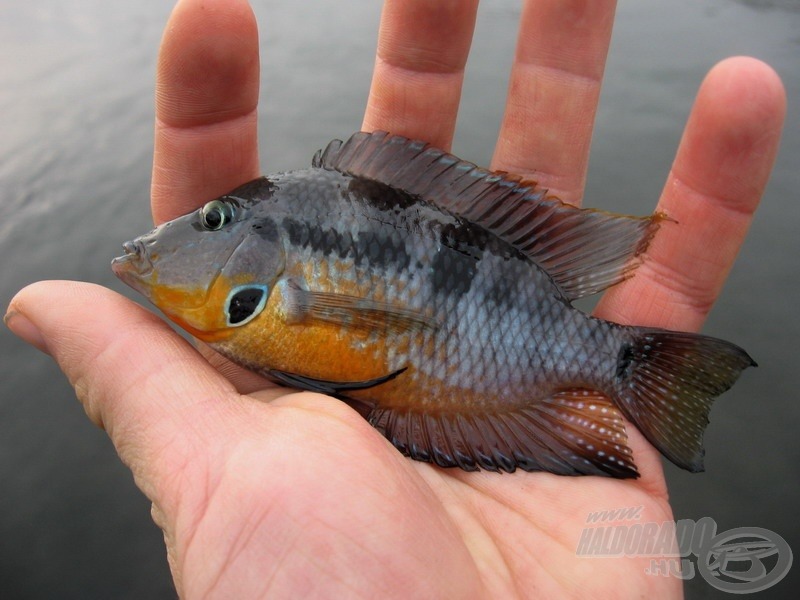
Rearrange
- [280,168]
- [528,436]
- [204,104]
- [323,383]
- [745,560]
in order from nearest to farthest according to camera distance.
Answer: [323,383] → [528,436] → [204,104] → [745,560] → [280,168]

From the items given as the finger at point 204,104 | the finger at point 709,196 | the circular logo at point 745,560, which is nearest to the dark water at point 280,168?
the circular logo at point 745,560

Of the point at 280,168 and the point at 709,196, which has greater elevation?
the point at 709,196

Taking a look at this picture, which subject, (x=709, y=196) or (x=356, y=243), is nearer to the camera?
(x=356, y=243)

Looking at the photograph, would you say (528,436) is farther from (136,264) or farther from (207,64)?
(207,64)

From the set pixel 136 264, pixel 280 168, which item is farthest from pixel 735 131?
pixel 280 168

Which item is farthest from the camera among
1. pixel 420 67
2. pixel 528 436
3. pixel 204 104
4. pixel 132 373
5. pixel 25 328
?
pixel 420 67

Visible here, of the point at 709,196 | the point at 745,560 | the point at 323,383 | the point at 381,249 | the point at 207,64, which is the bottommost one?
the point at 745,560

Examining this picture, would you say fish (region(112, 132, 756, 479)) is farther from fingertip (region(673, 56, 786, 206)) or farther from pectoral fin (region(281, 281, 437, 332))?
fingertip (region(673, 56, 786, 206))
